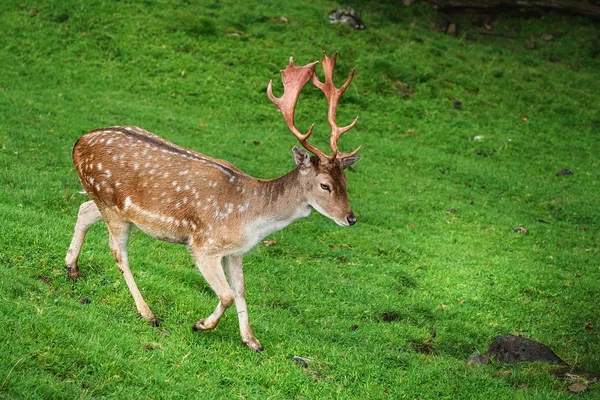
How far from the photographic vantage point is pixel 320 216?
41.3 feet

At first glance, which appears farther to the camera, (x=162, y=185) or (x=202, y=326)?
(x=162, y=185)

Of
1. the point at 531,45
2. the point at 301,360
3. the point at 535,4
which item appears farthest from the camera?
the point at 535,4

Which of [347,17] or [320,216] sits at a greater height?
[347,17]

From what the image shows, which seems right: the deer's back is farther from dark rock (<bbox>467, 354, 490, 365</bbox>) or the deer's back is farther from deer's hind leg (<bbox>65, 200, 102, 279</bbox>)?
dark rock (<bbox>467, 354, 490, 365</bbox>)

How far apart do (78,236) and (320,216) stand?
16.2 ft

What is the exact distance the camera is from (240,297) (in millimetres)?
7898

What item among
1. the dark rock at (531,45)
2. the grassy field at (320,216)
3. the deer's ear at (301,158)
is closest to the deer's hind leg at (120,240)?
the grassy field at (320,216)

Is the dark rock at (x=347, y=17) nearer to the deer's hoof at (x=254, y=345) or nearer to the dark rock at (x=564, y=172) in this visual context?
the dark rock at (x=564, y=172)

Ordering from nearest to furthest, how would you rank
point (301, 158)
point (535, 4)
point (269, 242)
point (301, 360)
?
point (301, 360)
point (301, 158)
point (269, 242)
point (535, 4)

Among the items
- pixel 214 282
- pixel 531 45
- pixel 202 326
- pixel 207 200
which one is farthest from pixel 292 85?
pixel 531 45

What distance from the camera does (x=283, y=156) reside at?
14.9 m

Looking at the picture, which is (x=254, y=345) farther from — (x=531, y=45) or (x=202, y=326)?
(x=531, y=45)

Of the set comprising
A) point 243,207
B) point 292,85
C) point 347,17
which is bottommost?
point 347,17

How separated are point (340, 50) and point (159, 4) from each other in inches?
181
